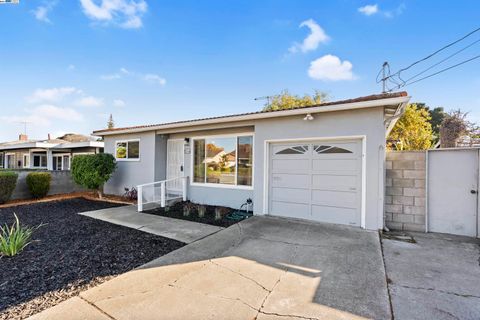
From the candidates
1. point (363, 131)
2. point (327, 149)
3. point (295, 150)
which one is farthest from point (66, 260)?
point (363, 131)

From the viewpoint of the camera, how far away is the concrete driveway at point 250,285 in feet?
8.31

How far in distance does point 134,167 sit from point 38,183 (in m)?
4.28

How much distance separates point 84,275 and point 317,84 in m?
24.8

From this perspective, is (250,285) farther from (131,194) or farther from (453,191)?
(131,194)

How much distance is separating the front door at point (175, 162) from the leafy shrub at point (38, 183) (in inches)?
228

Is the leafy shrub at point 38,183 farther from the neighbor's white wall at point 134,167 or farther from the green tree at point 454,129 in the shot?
the green tree at point 454,129

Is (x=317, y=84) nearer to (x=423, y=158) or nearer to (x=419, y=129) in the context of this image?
(x=419, y=129)

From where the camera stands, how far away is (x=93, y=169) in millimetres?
9648

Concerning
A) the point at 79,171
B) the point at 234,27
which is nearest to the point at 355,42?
the point at 234,27

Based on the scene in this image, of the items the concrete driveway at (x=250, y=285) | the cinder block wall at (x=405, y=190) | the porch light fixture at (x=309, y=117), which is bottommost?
the concrete driveway at (x=250, y=285)

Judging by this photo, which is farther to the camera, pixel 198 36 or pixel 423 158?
pixel 198 36

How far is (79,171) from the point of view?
9969 mm

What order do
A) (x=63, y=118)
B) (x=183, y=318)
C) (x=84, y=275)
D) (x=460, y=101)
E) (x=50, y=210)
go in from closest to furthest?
(x=183, y=318), (x=84, y=275), (x=50, y=210), (x=460, y=101), (x=63, y=118)

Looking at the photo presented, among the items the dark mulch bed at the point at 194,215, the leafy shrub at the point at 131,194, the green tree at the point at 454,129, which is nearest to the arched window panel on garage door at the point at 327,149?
the dark mulch bed at the point at 194,215
